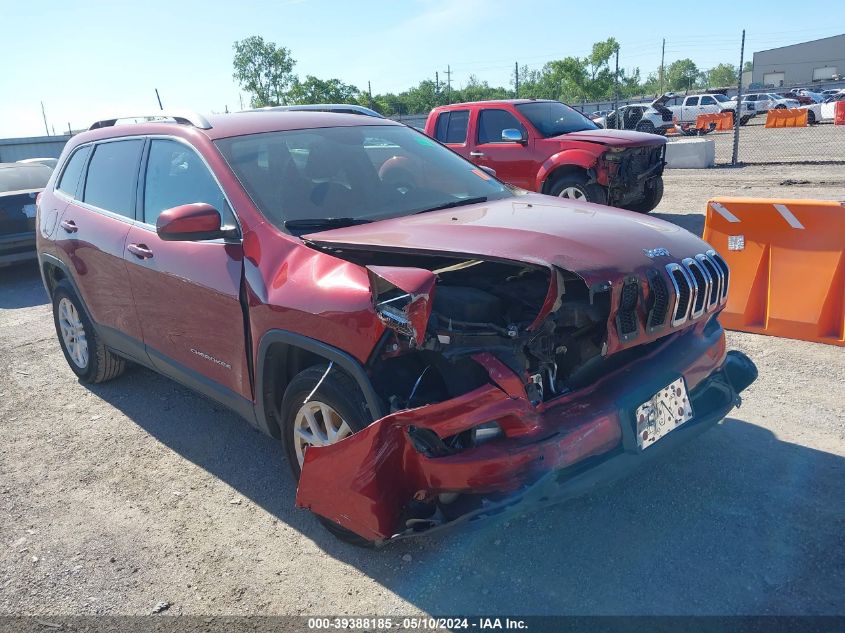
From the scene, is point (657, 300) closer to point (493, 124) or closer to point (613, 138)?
point (613, 138)

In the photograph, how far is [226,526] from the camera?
11.2ft

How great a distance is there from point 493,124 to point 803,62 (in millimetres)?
88902

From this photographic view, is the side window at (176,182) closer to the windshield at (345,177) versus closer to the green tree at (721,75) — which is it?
the windshield at (345,177)

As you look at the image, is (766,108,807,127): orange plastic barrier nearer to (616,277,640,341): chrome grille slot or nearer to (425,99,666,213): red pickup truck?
(425,99,666,213): red pickup truck

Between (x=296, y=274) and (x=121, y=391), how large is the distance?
2934 millimetres

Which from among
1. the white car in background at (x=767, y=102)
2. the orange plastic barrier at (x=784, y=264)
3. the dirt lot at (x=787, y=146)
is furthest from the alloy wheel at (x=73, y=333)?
the white car in background at (x=767, y=102)

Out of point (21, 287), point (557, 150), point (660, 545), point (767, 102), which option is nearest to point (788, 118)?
point (767, 102)

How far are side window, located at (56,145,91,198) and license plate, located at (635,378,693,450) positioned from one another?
4.27m

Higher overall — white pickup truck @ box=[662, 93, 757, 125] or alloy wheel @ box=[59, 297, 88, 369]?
white pickup truck @ box=[662, 93, 757, 125]

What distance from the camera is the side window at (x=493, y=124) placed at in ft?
34.2

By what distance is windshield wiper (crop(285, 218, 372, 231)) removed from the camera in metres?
3.33

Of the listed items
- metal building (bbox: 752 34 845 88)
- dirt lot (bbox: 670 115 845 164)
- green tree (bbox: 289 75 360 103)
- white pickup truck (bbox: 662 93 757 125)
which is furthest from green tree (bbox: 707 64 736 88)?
dirt lot (bbox: 670 115 845 164)

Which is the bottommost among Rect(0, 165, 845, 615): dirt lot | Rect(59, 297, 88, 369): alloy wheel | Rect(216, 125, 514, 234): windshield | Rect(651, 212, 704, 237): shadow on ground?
Rect(0, 165, 845, 615): dirt lot

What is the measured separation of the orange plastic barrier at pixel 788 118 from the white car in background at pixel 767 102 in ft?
26.0
